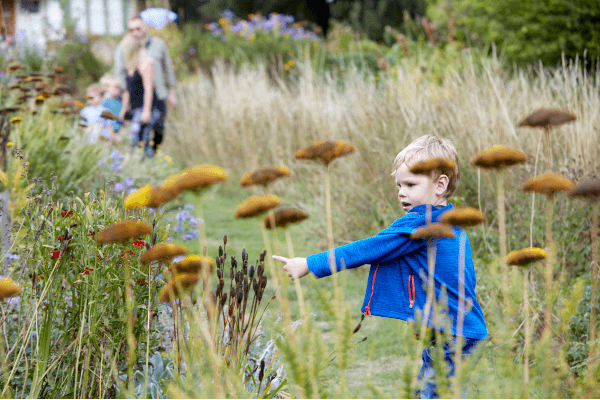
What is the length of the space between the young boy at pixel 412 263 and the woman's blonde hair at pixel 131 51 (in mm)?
5663

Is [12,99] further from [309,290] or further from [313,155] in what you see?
[313,155]

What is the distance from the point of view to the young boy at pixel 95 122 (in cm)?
553

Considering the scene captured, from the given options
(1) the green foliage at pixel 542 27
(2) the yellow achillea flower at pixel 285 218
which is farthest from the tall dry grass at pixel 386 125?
(2) the yellow achillea flower at pixel 285 218

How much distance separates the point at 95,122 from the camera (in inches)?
240

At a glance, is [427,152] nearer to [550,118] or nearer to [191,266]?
[550,118]

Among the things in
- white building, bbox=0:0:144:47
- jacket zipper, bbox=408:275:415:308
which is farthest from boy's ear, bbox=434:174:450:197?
white building, bbox=0:0:144:47

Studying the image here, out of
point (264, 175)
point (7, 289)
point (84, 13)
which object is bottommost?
point (7, 289)

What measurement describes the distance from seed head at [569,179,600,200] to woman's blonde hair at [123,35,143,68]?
21.4ft

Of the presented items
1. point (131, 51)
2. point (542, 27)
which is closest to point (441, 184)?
point (131, 51)

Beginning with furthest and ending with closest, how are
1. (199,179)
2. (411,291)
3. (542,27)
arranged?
(542,27), (411,291), (199,179)

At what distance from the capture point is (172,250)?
136 centimetres

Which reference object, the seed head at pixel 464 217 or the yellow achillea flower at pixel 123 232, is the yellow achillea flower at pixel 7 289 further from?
the seed head at pixel 464 217

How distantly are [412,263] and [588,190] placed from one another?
86 centimetres

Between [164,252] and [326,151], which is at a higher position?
[326,151]
